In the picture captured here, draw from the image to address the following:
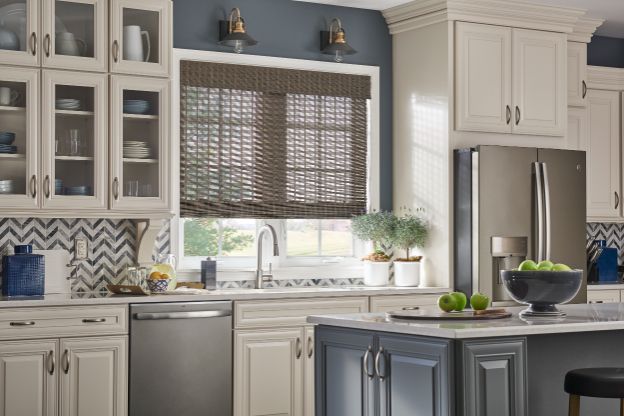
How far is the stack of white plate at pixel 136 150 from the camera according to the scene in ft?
18.1

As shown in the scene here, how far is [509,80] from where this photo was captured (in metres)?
6.41

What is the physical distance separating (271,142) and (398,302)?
4.13 ft

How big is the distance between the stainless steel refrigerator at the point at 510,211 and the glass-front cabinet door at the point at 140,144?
182 centimetres

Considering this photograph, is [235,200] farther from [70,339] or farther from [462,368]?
[462,368]

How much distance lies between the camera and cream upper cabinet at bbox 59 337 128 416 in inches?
201

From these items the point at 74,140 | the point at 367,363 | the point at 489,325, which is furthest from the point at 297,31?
the point at 489,325


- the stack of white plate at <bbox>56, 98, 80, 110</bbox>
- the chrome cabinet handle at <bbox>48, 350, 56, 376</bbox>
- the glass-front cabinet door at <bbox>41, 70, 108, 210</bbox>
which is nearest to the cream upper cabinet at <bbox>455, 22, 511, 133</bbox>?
the glass-front cabinet door at <bbox>41, 70, 108, 210</bbox>

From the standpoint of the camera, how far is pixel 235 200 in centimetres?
614

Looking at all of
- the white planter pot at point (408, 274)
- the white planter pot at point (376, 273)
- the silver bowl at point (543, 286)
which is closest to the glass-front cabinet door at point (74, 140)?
the white planter pot at point (376, 273)

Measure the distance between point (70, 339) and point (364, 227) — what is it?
210cm

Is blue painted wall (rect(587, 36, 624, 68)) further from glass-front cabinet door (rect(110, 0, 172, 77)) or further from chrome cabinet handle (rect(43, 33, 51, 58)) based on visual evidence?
chrome cabinet handle (rect(43, 33, 51, 58))

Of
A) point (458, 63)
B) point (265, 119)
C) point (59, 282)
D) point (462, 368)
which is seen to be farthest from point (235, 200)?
point (462, 368)

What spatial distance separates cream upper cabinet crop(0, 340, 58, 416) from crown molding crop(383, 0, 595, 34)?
3.06 metres

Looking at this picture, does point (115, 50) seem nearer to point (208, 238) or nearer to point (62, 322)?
point (208, 238)
